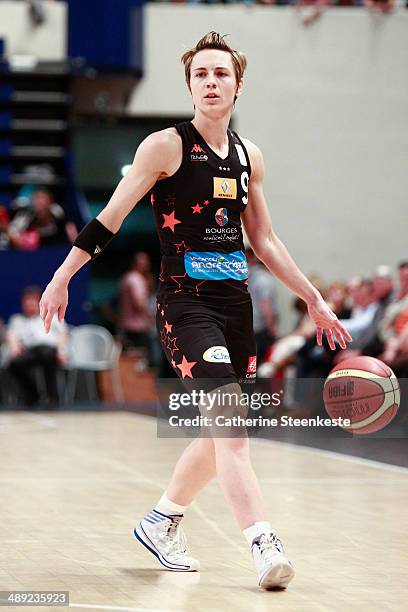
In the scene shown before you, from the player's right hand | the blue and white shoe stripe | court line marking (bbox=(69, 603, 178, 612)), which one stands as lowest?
the blue and white shoe stripe

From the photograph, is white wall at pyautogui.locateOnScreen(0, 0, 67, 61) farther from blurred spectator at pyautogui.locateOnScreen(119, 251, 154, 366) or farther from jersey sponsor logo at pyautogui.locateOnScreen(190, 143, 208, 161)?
jersey sponsor logo at pyautogui.locateOnScreen(190, 143, 208, 161)

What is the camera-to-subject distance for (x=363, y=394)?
511cm

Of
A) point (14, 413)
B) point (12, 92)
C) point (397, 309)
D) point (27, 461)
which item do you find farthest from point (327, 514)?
point (12, 92)

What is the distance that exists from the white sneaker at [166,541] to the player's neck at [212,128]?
4.70 feet

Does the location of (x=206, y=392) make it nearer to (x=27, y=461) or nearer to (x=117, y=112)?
(x=27, y=461)

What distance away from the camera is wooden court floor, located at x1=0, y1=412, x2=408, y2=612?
13.3ft

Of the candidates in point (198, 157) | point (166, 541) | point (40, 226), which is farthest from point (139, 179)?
point (40, 226)

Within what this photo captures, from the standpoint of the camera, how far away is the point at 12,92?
720 inches

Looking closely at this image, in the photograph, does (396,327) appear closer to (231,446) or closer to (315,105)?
(231,446)

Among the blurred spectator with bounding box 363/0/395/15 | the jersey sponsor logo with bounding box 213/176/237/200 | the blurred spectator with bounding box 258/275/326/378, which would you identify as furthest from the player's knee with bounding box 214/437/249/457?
the blurred spectator with bounding box 363/0/395/15

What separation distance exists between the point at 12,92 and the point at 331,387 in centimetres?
1396

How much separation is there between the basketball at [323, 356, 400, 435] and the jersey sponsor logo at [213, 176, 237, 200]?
1156 mm

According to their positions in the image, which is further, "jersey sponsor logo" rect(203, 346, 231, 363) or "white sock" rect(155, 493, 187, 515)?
"white sock" rect(155, 493, 187, 515)

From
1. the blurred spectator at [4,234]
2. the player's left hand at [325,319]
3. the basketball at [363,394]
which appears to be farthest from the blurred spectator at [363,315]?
the player's left hand at [325,319]
